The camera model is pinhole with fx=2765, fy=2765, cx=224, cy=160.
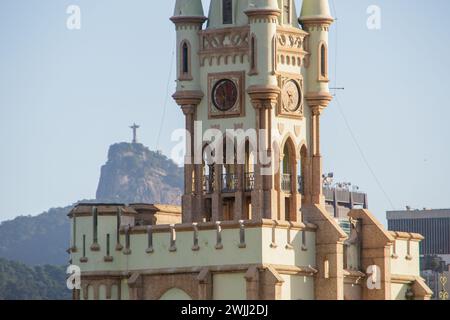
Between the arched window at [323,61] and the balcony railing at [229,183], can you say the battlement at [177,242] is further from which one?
the arched window at [323,61]

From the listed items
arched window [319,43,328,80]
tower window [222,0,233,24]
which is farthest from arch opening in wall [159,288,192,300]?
tower window [222,0,233,24]

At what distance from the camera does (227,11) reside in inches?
5723

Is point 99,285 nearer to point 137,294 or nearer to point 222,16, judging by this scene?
point 137,294

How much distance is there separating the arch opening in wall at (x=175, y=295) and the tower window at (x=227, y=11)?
48.2ft

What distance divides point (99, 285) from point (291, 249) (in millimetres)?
10331

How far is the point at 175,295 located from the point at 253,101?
10.8 m

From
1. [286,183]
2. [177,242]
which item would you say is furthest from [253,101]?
[177,242]

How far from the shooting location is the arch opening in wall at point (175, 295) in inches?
5536

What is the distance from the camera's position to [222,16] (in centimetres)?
14538

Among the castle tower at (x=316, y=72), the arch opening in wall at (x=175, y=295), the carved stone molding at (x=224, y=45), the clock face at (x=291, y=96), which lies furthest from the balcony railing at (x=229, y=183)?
the arch opening in wall at (x=175, y=295)

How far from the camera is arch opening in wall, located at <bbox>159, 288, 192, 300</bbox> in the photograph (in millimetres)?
140625
